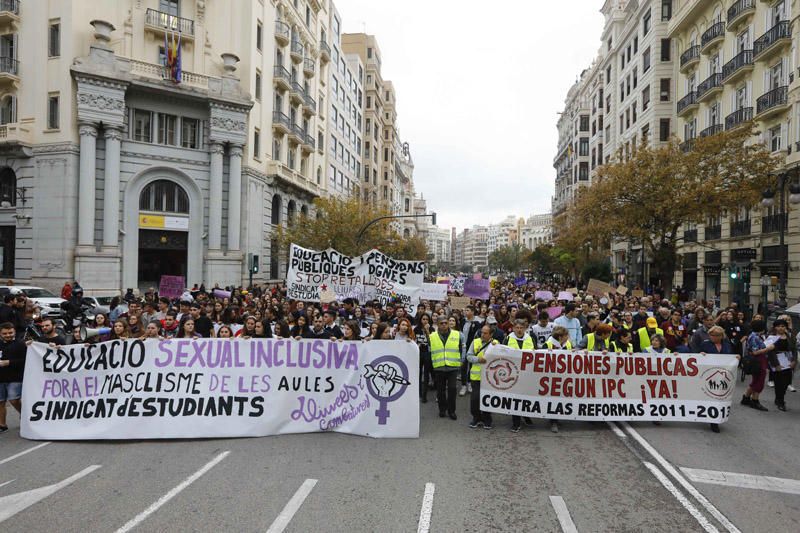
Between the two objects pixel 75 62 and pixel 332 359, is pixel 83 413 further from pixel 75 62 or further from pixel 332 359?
pixel 75 62

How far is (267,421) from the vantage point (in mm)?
7453

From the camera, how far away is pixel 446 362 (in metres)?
8.62

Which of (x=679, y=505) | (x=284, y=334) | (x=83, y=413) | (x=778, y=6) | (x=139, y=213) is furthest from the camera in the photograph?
(x=139, y=213)

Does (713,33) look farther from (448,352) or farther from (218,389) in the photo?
(218,389)

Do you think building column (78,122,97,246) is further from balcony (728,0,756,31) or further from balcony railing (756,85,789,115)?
balcony (728,0,756,31)

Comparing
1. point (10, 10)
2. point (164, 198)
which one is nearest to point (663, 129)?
point (164, 198)

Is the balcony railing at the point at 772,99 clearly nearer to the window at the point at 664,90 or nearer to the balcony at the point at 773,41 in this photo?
the balcony at the point at 773,41

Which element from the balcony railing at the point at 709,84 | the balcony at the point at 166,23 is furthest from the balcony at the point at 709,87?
the balcony at the point at 166,23

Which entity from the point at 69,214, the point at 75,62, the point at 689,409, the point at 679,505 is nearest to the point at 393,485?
the point at 679,505

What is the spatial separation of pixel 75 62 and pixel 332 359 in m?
27.6

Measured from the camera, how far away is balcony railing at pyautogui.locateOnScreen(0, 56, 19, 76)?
2859 centimetres

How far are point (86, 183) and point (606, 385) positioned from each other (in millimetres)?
28056

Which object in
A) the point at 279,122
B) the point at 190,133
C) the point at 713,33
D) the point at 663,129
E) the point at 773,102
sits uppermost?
the point at 713,33

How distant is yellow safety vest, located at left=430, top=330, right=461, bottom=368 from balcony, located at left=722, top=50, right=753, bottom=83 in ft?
91.6
